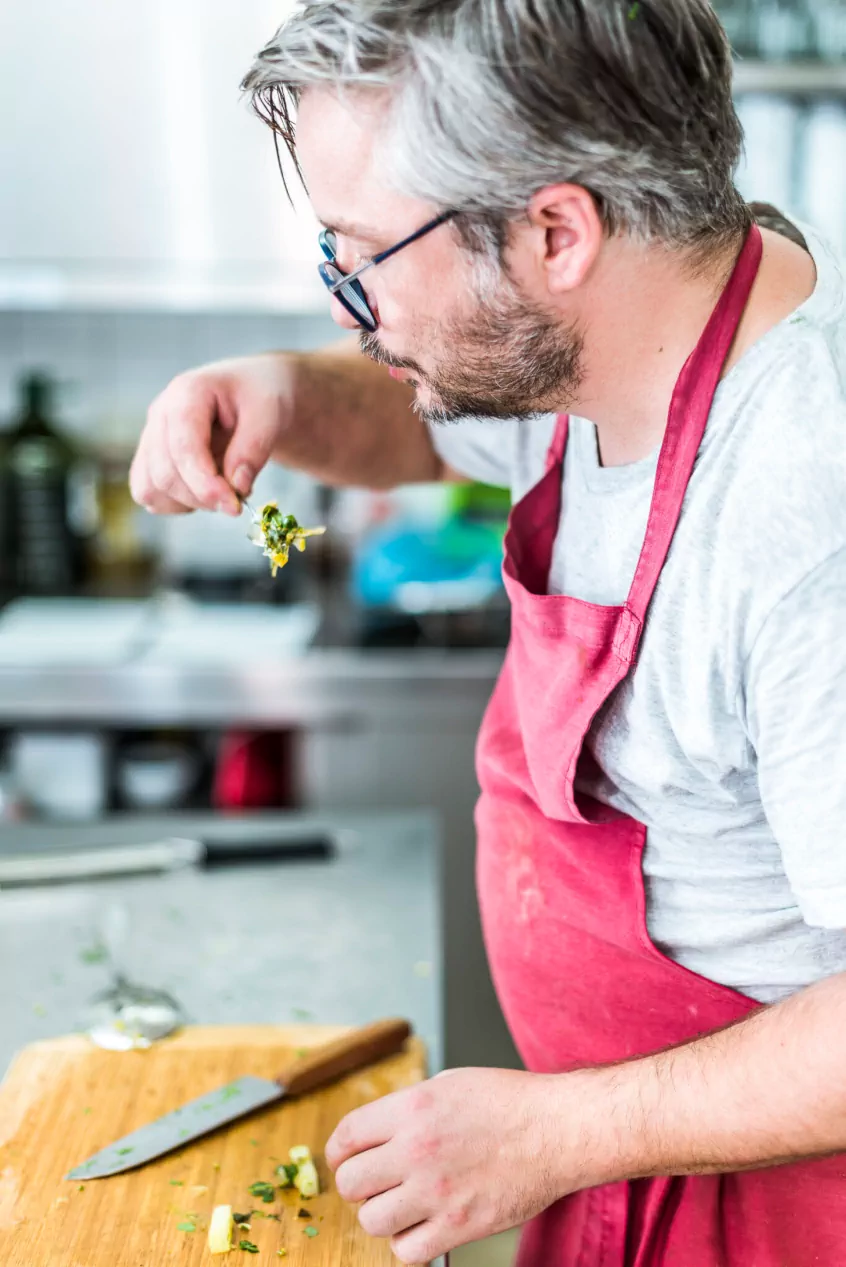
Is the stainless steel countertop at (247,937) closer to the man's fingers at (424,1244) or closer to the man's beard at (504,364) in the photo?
the man's fingers at (424,1244)

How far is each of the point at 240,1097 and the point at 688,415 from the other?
607mm

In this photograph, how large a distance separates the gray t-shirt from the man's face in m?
0.10

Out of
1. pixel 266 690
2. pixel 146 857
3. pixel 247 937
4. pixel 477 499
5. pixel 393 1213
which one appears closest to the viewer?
pixel 393 1213

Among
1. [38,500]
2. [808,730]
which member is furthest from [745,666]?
[38,500]

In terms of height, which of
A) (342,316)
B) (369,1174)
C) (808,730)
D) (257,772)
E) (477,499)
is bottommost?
(257,772)

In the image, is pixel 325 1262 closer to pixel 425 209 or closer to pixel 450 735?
pixel 425 209

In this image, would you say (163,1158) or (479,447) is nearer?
(163,1158)

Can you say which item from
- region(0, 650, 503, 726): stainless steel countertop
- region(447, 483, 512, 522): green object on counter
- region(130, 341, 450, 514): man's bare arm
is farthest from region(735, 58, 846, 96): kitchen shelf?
region(130, 341, 450, 514): man's bare arm

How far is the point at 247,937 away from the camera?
1277 mm

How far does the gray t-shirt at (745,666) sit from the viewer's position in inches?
27.8

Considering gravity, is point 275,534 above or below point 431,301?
below

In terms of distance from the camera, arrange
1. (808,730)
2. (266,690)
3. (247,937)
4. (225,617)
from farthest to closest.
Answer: (225,617) → (266,690) → (247,937) → (808,730)

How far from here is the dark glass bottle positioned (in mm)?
2393

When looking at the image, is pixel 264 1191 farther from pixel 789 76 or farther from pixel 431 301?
pixel 789 76
